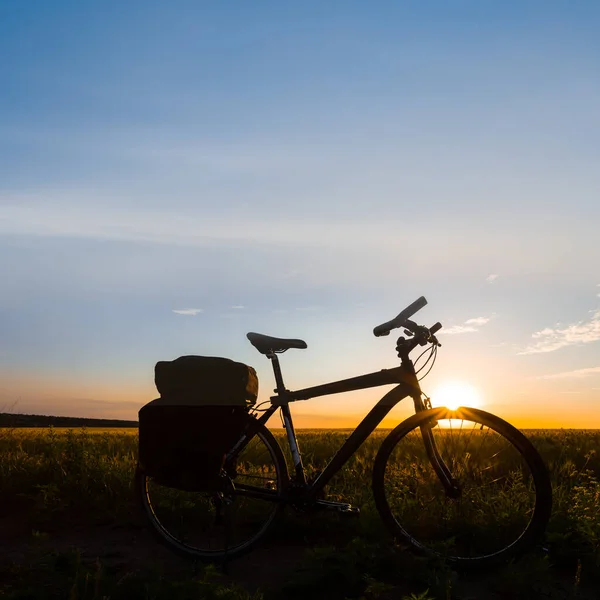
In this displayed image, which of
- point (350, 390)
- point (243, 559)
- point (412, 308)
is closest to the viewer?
point (412, 308)

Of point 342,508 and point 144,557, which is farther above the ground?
point 342,508

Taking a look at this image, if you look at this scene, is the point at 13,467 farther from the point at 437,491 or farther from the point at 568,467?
the point at 568,467

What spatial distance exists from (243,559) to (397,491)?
1.53 meters

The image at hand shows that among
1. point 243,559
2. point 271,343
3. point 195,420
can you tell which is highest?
point 271,343

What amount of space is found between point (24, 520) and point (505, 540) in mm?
4968

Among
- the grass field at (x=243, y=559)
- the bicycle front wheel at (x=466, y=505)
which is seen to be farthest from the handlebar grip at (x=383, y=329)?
the grass field at (x=243, y=559)

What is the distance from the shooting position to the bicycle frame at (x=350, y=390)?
5727 mm

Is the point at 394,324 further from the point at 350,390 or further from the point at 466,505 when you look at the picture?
the point at 466,505

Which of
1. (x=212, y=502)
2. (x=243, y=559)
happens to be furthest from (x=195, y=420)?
(x=243, y=559)

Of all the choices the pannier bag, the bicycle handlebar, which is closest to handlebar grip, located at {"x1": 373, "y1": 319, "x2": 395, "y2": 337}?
the bicycle handlebar

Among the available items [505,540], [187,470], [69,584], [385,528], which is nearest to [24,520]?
[187,470]

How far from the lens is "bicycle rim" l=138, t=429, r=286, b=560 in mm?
6117

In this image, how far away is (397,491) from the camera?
639 centimetres

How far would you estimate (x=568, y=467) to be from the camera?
316 inches
